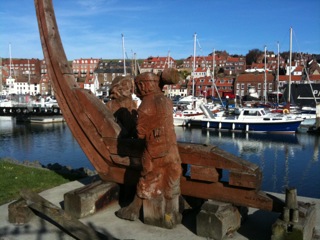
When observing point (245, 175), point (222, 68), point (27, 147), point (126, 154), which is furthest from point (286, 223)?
point (222, 68)

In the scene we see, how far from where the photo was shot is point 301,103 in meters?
50.9

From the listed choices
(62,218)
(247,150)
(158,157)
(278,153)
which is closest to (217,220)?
(158,157)

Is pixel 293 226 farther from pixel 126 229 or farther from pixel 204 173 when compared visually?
pixel 126 229

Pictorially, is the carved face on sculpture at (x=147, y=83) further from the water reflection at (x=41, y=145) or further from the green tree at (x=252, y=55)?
the green tree at (x=252, y=55)

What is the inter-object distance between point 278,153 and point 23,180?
18.5 meters

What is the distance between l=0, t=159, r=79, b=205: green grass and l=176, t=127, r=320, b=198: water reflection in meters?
8.85

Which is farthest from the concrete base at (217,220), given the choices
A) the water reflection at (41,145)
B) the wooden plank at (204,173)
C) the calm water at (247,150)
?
the water reflection at (41,145)

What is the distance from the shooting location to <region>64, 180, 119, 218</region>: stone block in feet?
19.5

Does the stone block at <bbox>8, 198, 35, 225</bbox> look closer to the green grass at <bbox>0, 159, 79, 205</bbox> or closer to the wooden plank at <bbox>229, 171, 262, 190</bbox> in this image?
the green grass at <bbox>0, 159, 79, 205</bbox>

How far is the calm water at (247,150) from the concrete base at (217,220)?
32.4ft

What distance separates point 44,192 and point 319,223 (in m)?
5.17

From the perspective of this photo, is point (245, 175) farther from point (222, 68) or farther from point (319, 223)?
point (222, 68)

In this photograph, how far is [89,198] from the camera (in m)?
6.03

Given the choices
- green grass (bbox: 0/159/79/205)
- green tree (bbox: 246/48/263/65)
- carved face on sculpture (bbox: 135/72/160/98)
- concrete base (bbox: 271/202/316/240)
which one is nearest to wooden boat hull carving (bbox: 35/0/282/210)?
concrete base (bbox: 271/202/316/240)
